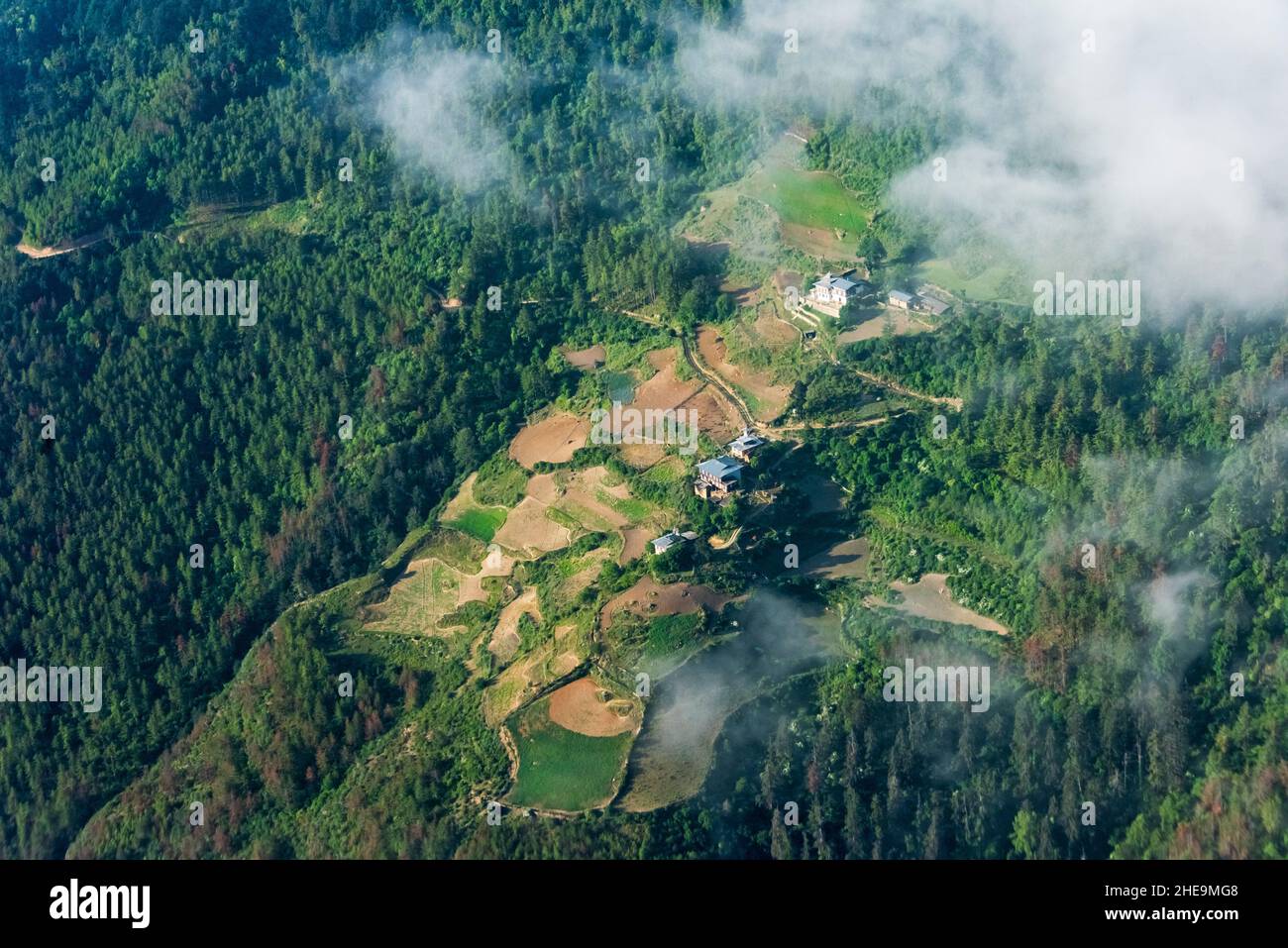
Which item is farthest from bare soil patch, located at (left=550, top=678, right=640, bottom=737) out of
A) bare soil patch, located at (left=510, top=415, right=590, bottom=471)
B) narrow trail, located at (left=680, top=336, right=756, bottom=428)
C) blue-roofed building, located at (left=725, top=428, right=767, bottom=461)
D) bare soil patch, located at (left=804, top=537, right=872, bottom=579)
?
narrow trail, located at (left=680, top=336, right=756, bottom=428)

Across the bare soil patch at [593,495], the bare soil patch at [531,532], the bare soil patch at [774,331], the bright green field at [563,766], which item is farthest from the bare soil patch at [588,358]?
the bright green field at [563,766]

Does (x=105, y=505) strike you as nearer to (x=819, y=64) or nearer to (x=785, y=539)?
(x=785, y=539)

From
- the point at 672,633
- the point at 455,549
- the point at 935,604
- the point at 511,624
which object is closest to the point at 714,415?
the point at 455,549

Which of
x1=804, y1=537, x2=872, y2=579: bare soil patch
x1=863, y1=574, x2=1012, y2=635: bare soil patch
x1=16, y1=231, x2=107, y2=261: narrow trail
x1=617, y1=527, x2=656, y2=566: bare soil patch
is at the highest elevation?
x1=16, y1=231, x2=107, y2=261: narrow trail

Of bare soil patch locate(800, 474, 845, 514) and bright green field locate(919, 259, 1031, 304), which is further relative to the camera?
bright green field locate(919, 259, 1031, 304)

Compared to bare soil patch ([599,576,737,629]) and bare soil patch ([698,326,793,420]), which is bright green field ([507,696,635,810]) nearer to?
bare soil patch ([599,576,737,629])

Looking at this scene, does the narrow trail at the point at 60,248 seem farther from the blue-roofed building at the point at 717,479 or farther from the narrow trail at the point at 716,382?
the blue-roofed building at the point at 717,479

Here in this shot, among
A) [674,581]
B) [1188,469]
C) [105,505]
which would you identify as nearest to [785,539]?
[674,581]
